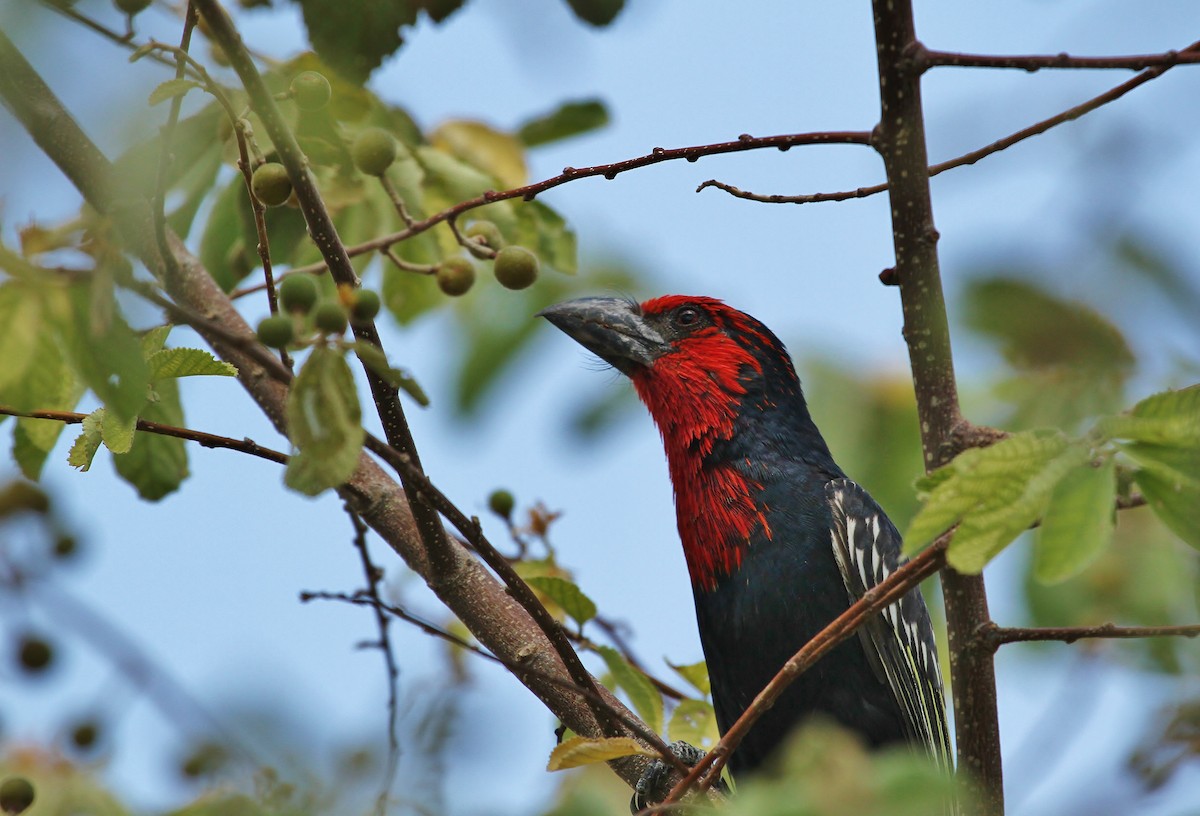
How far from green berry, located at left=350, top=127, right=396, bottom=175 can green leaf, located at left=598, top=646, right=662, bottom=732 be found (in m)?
1.30

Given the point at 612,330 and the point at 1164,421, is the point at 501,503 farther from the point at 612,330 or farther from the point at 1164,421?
the point at 1164,421

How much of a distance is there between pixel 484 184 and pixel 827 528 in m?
1.46

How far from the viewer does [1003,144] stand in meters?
2.28

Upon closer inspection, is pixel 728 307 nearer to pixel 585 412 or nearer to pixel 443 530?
pixel 585 412

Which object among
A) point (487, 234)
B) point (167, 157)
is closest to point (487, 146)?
point (487, 234)

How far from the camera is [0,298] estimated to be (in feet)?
5.01

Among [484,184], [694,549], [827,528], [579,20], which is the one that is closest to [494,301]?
[484,184]

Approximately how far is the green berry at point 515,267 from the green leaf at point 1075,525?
A: 1.53 m

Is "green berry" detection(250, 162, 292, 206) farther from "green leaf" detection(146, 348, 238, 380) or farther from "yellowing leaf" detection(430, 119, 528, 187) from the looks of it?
"yellowing leaf" detection(430, 119, 528, 187)

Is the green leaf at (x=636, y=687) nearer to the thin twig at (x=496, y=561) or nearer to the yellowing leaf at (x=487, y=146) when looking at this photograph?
the thin twig at (x=496, y=561)

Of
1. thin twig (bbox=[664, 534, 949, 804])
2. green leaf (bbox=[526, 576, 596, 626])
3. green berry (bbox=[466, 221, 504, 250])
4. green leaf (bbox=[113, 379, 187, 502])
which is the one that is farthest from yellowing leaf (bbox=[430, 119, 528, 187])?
thin twig (bbox=[664, 534, 949, 804])

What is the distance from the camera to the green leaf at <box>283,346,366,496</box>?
1625mm

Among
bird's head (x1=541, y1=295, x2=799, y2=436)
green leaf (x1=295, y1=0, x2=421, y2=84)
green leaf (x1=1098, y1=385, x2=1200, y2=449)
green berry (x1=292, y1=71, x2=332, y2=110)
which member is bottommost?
green leaf (x1=1098, y1=385, x2=1200, y2=449)

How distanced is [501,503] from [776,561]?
Answer: 2.90 feet
